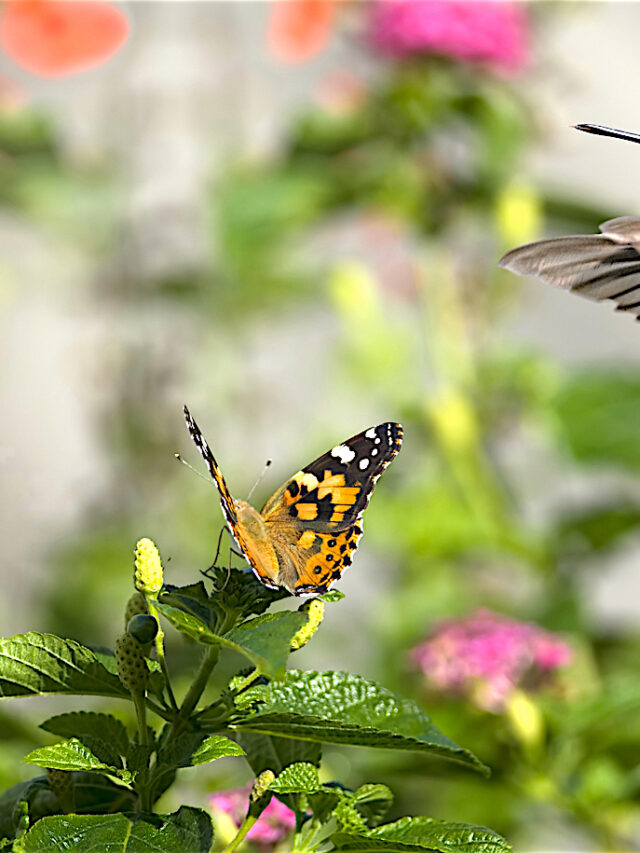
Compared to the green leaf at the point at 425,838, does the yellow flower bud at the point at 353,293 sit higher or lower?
higher

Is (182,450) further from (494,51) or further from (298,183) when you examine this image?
(494,51)

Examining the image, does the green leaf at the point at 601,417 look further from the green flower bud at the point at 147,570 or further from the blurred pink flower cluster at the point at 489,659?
the green flower bud at the point at 147,570

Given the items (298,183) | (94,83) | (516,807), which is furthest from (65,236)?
(516,807)

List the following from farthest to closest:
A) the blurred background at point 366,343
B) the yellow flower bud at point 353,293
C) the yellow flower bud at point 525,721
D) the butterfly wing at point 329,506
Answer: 1. the yellow flower bud at point 353,293
2. the blurred background at point 366,343
3. the yellow flower bud at point 525,721
4. the butterfly wing at point 329,506

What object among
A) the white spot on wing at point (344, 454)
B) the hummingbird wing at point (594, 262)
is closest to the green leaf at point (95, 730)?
the white spot on wing at point (344, 454)

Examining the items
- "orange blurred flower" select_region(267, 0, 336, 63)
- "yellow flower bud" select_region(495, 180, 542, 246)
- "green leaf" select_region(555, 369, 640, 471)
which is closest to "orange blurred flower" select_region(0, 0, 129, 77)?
"orange blurred flower" select_region(267, 0, 336, 63)

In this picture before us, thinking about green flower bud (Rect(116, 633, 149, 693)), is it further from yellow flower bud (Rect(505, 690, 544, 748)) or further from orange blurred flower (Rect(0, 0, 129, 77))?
orange blurred flower (Rect(0, 0, 129, 77))
